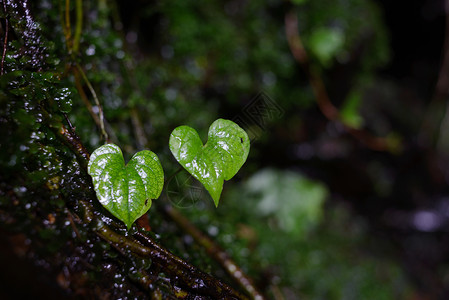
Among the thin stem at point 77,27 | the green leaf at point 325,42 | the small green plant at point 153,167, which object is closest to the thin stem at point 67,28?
the thin stem at point 77,27

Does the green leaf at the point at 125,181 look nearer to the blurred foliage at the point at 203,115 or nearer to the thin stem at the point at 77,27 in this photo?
the blurred foliage at the point at 203,115

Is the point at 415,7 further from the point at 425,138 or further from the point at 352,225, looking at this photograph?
the point at 352,225

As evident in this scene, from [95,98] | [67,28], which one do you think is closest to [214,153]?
[95,98]

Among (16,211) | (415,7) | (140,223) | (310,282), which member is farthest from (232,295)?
(415,7)

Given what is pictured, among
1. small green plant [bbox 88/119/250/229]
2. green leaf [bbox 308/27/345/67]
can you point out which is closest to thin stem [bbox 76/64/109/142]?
small green plant [bbox 88/119/250/229]

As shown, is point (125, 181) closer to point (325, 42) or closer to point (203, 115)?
point (203, 115)

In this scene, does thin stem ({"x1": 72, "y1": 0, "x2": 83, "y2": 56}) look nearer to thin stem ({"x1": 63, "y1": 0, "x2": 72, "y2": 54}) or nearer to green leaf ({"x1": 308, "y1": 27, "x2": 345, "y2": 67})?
thin stem ({"x1": 63, "y1": 0, "x2": 72, "y2": 54})
